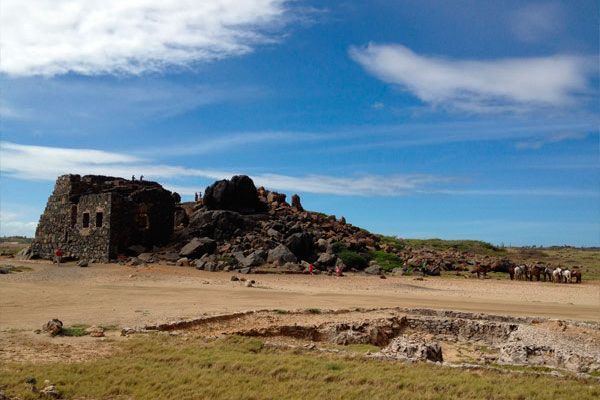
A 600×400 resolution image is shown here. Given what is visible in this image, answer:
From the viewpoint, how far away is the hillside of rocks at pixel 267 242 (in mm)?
34688

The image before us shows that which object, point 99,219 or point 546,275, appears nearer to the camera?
point 99,219

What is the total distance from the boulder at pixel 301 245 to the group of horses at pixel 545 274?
13155 millimetres

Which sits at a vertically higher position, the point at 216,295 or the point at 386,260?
the point at 386,260

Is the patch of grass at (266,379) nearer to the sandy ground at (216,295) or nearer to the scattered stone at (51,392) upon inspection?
the scattered stone at (51,392)

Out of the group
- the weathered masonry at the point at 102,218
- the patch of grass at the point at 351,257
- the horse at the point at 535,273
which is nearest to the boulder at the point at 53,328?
the weathered masonry at the point at 102,218

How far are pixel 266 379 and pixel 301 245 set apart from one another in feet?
86.1

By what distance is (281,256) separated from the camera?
34562 millimetres

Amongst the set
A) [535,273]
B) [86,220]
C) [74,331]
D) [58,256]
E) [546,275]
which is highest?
[86,220]

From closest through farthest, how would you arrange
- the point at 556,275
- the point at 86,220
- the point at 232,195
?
1. the point at 556,275
2. the point at 86,220
3. the point at 232,195

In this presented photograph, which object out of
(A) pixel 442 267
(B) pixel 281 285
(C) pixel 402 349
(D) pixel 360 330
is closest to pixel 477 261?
(A) pixel 442 267

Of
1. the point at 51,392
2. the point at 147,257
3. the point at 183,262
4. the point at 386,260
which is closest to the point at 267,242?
the point at 183,262

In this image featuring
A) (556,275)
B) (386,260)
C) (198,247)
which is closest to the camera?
(198,247)


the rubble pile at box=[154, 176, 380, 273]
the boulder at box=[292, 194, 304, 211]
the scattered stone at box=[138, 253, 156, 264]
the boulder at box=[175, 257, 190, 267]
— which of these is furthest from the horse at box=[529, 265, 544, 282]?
the scattered stone at box=[138, 253, 156, 264]

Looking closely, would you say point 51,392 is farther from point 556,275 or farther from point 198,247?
point 556,275
